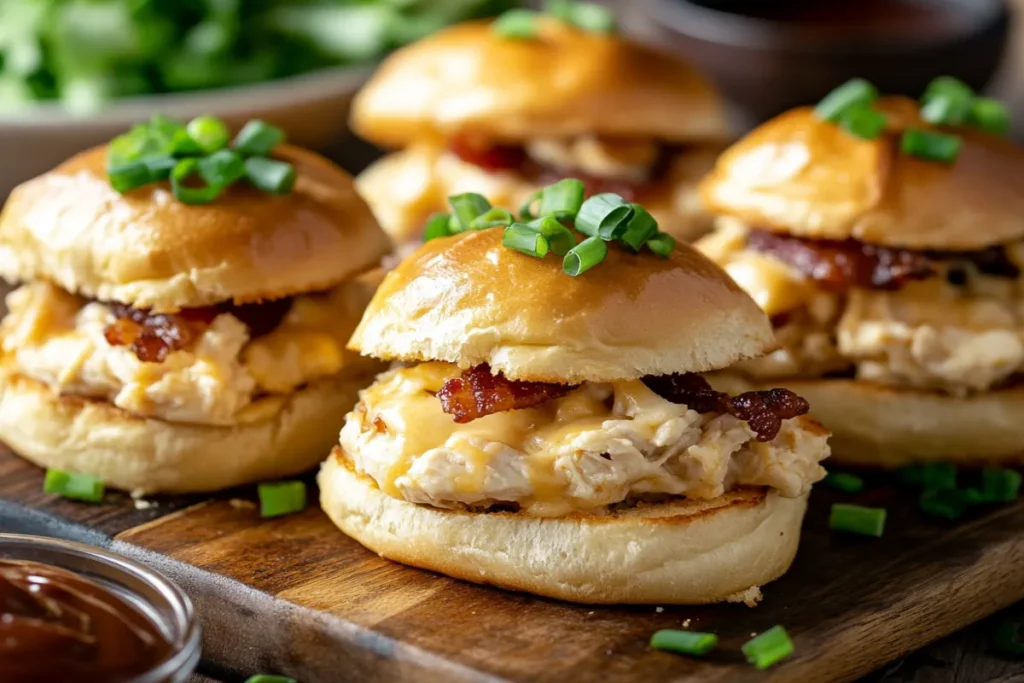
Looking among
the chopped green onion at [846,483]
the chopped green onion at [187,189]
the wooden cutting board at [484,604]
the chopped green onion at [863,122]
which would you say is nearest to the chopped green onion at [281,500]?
the wooden cutting board at [484,604]

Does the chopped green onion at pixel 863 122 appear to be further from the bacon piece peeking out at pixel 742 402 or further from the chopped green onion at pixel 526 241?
the chopped green onion at pixel 526 241

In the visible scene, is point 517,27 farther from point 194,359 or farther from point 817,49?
point 194,359

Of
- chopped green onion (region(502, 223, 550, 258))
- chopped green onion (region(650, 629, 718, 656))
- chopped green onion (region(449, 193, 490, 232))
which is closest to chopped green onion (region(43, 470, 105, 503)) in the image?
chopped green onion (region(449, 193, 490, 232))

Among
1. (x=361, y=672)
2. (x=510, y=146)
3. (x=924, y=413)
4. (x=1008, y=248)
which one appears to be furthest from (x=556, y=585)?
(x=510, y=146)

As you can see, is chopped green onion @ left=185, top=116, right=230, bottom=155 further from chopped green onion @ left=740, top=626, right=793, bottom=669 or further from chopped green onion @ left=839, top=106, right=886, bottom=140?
chopped green onion @ left=740, top=626, right=793, bottom=669

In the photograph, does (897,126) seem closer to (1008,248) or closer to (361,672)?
(1008,248)

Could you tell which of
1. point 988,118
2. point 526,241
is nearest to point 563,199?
point 526,241

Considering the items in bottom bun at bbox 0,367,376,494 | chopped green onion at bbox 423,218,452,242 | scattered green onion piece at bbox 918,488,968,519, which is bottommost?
scattered green onion piece at bbox 918,488,968,519
